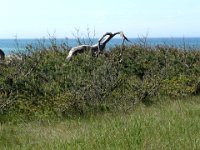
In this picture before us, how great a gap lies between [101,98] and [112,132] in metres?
3.25

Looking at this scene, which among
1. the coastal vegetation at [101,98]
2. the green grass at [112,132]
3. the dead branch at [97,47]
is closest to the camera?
the green grass at [112,132]

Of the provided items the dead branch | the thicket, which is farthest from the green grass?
the dead branch

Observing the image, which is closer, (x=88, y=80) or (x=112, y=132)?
(x=112, y=132)

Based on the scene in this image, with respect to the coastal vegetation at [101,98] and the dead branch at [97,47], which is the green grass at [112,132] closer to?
the coastal vegetation at [101,98]

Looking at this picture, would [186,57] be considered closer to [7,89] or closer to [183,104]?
[183,104]

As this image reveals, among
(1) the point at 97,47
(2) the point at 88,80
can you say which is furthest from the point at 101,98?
(1) the point at 97,47

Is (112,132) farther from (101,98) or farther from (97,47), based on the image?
(97,47)

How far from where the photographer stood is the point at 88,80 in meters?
10.2

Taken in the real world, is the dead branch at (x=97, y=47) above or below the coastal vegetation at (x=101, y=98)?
above

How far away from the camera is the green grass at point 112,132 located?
5.93 metres

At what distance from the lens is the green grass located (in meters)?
5.93

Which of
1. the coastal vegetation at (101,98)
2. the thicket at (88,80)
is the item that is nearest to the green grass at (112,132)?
the coastal vegetation at (101,98)

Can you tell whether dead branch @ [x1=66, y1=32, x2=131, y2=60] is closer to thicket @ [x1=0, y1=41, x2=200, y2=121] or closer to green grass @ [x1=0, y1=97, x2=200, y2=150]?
thicket @ [x1=0, y1=41, x2=200, y2=121]

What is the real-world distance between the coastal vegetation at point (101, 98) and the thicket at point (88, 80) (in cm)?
2
